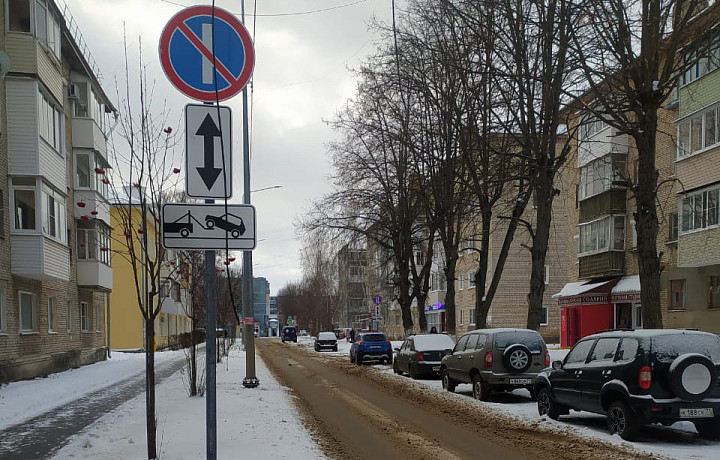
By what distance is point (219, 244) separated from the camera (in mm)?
4191

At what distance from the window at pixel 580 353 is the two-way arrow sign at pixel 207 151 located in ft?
28.1

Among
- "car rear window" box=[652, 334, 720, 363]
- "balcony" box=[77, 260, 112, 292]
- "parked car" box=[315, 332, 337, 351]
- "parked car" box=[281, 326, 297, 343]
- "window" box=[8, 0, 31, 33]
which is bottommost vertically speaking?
"parked car" box=[281, 326, 297, 343]

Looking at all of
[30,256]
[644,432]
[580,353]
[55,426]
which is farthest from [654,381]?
[30,256]

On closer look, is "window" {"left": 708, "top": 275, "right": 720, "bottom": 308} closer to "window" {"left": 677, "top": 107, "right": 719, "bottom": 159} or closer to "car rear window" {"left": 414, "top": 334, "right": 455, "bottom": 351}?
"window" {"left": 677, "top": 107, "right": 719, "bottom": 159}

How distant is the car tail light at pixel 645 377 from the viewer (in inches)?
356

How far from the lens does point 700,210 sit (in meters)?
22.8

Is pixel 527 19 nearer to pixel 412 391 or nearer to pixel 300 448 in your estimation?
pixel 412 391

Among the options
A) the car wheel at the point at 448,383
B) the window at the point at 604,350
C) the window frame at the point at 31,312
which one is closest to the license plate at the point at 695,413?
the window at the point at 604,350

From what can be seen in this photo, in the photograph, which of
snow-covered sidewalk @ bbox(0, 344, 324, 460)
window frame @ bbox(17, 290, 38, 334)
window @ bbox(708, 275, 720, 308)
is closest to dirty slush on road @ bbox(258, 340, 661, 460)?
snow-covered sidewalk @ bbox(0, 344, 324, 460)

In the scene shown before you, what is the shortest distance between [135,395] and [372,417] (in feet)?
22.5

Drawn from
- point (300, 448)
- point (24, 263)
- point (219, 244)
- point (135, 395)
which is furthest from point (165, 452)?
point (24, 263)

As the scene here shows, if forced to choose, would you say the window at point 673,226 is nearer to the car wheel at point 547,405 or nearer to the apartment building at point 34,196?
the car wheel at point 547,405

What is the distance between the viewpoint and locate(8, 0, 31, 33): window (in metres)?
20.1

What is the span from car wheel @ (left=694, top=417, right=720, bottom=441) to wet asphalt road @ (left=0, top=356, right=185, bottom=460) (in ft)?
30.0
